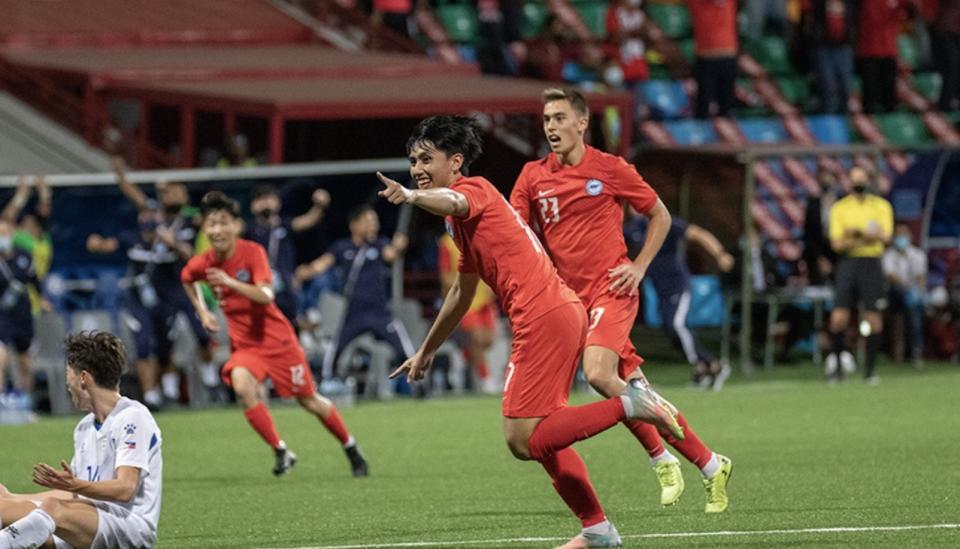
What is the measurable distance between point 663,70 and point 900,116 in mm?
3526

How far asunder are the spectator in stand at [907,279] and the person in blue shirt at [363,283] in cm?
638

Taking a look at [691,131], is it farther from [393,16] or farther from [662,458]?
[662,458]

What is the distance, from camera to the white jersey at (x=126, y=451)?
9125 millimetres

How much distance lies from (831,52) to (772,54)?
2.06 meters

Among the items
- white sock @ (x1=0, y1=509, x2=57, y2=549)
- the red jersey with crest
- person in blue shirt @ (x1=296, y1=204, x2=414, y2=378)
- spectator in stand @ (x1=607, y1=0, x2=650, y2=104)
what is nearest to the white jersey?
white sock @ (x1=0, y1=509, x2=57, y2=549)

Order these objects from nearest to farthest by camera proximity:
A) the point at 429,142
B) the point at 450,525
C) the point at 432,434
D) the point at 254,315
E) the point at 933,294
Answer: the point at 429,142 → the point at 450,525 → the point at 254,315 → the point at 432,434 → the point at 933,294

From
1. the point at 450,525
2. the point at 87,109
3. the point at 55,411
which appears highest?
the point at 87,109

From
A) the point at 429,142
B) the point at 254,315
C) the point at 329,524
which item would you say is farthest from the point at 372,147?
the point at 429,142

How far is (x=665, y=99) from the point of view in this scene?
30.3 m

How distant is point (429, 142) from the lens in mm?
9883

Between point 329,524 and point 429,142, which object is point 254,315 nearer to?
point 329,524

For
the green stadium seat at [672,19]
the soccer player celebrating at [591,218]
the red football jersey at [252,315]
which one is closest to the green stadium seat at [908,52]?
the green stadium seat at [672,19]

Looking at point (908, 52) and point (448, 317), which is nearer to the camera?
point (448, 317)

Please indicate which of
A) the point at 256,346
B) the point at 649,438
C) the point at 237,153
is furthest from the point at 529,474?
the point at 237,153
